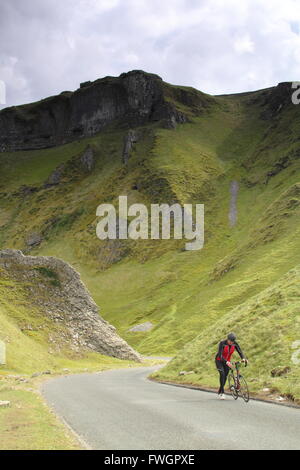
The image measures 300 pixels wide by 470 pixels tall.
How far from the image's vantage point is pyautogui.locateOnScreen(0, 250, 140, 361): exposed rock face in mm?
65188

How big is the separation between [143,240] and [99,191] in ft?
138

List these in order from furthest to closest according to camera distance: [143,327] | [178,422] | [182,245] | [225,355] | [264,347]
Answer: [182,245]
[143,327]
[264,347]
[225,355]
[178,422]

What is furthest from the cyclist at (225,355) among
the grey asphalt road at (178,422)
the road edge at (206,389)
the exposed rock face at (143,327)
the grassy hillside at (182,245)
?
the exposed rock face at (143,327)

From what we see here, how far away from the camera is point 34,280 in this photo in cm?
6812

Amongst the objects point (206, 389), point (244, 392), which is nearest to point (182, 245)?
point (206, 389)

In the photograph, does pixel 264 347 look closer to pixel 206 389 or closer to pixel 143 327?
pixel 206 389

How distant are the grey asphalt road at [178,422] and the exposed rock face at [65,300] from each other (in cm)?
4281

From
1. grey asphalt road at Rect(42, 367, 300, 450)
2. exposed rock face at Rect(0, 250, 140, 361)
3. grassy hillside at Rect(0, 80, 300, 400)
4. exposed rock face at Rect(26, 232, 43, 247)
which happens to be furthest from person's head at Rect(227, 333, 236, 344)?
exposed rock face at Rect(26, 232, 43, 247)

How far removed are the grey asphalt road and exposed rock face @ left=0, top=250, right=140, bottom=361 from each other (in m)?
42.8

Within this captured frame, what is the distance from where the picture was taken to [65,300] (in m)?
67.4

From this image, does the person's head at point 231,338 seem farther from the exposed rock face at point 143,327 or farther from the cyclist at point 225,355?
the exposed rock face at point 143,327

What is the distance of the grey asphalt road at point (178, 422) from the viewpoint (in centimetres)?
1152

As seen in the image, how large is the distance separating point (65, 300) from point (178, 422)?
5434cm
